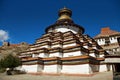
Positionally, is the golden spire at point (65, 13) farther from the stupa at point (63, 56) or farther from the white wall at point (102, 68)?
the white wall at point (102, 68)

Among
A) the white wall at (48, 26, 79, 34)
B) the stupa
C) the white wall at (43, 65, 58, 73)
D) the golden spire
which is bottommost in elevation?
the white wall at (43, 65, 58, 73)

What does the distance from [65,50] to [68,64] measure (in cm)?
348

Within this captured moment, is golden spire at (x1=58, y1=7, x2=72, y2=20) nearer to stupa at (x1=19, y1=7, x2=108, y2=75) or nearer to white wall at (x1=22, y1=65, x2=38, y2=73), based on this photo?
stupa at (x1=19, y1=7, x2=108, y2=75)

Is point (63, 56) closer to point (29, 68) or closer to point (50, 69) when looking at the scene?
point (50, 69)

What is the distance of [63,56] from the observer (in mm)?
23672

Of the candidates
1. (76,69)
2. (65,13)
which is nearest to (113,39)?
(65,13)

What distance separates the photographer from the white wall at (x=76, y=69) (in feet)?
61.0

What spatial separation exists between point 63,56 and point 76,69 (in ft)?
15.7

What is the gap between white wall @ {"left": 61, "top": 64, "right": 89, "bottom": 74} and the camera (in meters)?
18.6

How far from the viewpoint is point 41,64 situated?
22.6m

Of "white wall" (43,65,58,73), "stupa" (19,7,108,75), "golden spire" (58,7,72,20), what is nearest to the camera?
"stupa" (19,7,108,75)

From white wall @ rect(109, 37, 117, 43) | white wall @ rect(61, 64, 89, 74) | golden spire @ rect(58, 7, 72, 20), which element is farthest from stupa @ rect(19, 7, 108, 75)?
white wall @ rect(109, 37, 117, 43)

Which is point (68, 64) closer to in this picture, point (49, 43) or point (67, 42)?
point (67, 42)

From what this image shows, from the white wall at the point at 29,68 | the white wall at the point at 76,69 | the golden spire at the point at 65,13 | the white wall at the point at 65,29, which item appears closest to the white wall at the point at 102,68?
the white wall at the point at 76,69
